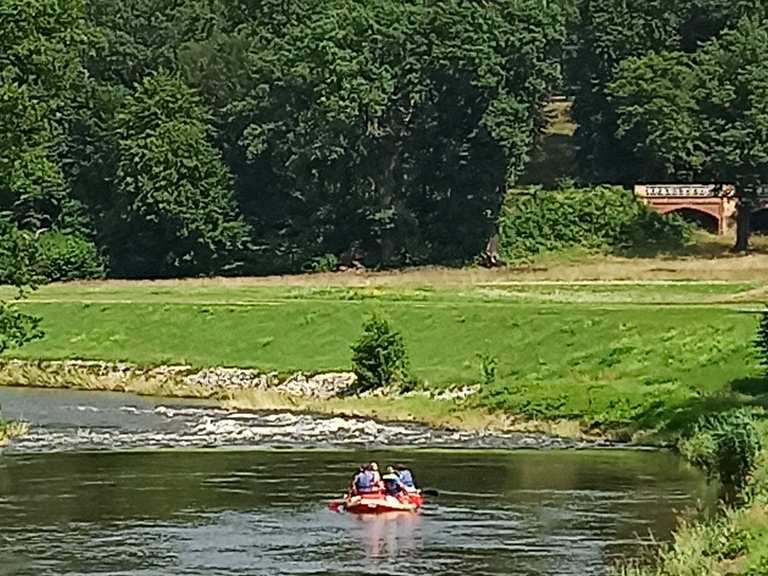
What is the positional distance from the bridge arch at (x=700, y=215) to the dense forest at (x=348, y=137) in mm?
2465

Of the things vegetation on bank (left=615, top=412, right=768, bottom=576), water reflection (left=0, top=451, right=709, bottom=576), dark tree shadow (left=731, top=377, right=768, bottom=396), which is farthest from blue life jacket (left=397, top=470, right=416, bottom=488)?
dark tree shadow (left=731, top=377, right=768, bottom=396)

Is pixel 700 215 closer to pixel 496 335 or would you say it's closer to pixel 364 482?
pixel 496 335

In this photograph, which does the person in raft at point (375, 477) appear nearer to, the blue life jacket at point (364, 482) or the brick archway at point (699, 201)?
the blue life jacket at point (364, 482)

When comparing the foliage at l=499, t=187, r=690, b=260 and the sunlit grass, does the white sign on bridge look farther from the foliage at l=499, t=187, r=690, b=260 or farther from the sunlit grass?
the sunlit grass

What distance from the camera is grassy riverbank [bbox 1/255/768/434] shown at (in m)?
65.1

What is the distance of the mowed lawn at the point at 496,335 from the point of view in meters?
65.5

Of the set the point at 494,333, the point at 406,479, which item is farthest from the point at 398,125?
the point at 406,479

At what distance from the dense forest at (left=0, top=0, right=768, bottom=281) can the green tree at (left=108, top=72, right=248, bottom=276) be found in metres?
0.15

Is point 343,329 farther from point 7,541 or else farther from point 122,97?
point 122,97

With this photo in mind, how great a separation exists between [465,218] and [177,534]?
88030mm

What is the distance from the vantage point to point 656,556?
37.5 metres

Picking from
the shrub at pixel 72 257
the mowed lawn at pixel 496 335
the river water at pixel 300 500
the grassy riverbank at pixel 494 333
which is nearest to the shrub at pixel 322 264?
the grassy riverbank at pixel 494 333

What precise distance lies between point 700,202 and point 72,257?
140 feet

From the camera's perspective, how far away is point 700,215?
132 metres
